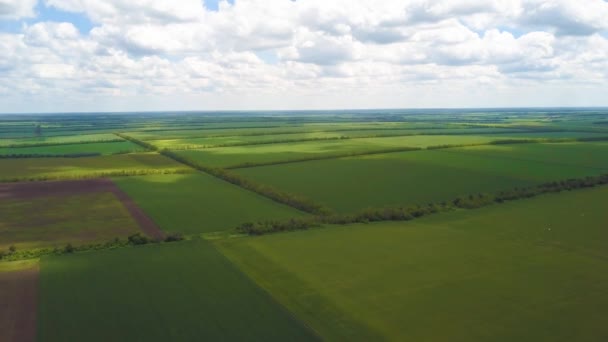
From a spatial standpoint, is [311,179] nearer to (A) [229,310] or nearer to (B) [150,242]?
(B) [150,242]

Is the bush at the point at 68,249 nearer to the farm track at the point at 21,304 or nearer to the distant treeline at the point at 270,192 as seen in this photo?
the farm track at the point at 21,304

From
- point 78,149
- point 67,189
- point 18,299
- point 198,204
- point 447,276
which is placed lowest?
point 18,299

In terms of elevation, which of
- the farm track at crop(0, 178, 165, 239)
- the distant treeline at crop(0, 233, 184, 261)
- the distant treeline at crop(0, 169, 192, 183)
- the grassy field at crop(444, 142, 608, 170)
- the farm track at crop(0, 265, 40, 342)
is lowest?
the farm track at crop(0, 265, 40, 342)

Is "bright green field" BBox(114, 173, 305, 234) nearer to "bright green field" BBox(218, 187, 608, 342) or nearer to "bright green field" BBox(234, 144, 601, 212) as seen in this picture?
"bright green field" BBox(234, 144, 601, 212)

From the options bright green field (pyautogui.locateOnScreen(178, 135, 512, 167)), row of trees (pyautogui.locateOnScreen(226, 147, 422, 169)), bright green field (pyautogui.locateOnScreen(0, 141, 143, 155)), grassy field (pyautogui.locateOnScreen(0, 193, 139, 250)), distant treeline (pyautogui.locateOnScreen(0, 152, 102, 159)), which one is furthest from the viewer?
bright green field (pyautogui.locateOnScreen(0, 141, 143, 155))

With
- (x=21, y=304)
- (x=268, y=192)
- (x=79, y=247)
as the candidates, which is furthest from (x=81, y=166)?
(x=21, y=304)

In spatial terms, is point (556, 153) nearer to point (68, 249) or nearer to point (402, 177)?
point (402, 177)

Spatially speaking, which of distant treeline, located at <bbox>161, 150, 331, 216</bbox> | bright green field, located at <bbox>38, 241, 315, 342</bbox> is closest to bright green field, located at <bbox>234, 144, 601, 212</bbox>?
distant treeline, located at <bbox>161, 150, 331, 216</bbox>
